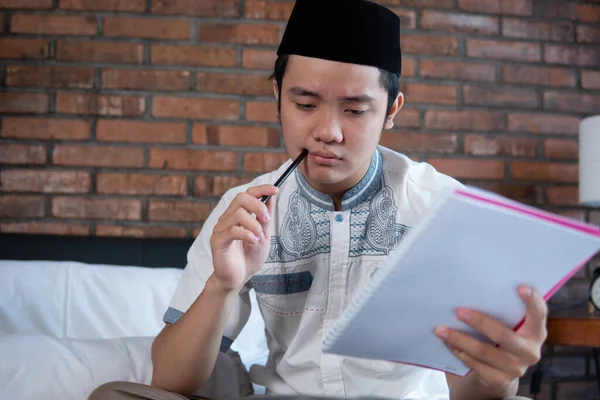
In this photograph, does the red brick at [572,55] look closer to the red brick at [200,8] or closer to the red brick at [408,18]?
the red brick at [408,18]

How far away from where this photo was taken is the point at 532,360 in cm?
69

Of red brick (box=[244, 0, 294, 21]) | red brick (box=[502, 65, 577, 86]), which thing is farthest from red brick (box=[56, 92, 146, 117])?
red brick (box=[502, 65, 577, 86])

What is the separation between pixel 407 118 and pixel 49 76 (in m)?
1.16

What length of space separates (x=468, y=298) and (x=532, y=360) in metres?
0.14

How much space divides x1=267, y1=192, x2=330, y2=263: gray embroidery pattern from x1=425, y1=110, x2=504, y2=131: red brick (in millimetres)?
1041

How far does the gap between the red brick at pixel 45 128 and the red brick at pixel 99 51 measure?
20 centimetres

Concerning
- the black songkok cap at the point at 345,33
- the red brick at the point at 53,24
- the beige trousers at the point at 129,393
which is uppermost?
the red brick at the point at 53,24

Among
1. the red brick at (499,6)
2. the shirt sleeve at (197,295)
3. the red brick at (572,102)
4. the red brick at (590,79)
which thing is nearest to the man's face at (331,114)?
the shirt sleeve at (197,295)

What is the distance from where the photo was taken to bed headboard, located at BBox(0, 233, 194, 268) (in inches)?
66.8

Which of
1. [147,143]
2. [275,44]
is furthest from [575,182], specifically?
[147,143]

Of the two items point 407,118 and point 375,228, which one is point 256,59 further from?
point 375,228

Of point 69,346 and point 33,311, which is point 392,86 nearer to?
point 69,346

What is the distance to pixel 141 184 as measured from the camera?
5.99 ft

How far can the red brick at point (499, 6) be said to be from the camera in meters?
2.04
